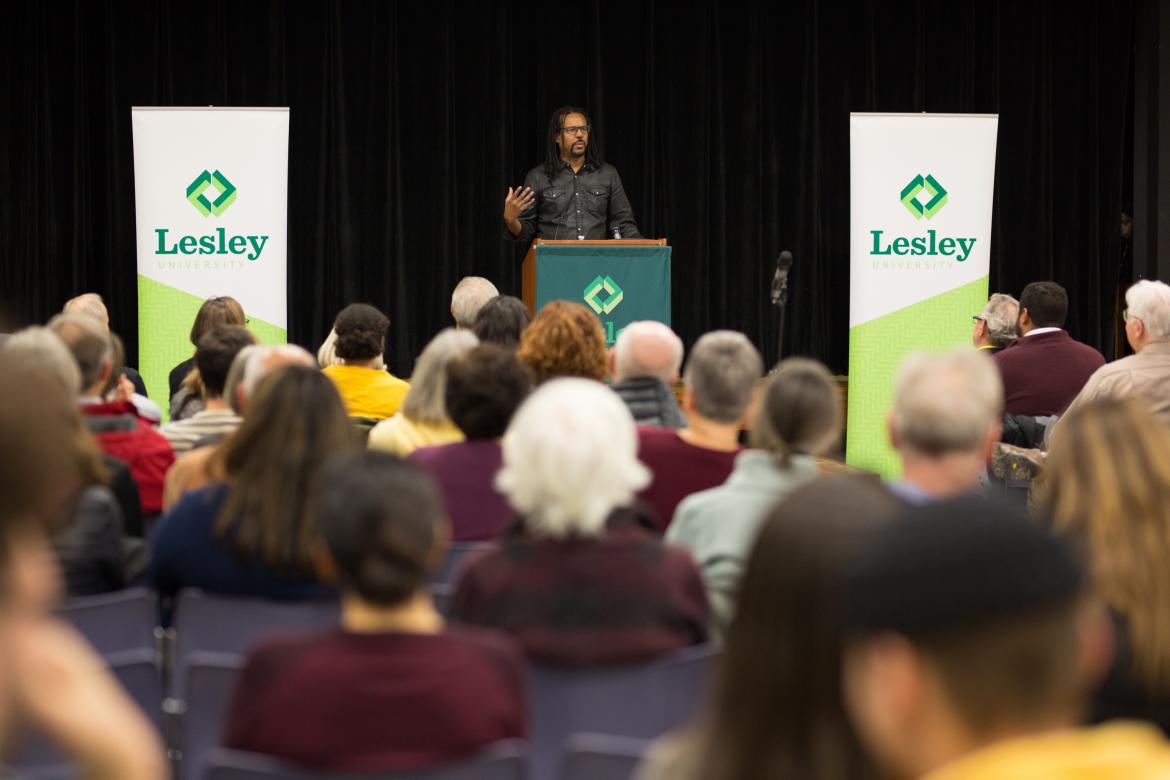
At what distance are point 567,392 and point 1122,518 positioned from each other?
97 centimetres

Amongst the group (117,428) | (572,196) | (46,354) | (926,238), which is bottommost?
(117,428)

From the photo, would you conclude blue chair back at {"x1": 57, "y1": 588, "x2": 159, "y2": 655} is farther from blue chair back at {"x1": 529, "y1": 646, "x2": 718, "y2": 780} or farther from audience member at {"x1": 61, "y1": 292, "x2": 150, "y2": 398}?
audience member at {"x1": 61, "y1": 292, "x2": 150, "y2": 398}

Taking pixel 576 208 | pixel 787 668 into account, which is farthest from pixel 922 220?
pixel 787 668

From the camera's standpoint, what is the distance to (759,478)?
3.12 m

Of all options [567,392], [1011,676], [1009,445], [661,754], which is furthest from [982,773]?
[1009,445]

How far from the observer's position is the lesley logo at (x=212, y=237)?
797cm

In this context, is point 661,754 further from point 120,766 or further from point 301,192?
point 301,192

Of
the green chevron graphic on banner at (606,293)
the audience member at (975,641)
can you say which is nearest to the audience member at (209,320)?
the green chevron graphic on banner at (606,293)

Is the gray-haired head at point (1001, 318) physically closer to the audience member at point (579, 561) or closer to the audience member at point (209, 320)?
the audience member at point (209, 320)

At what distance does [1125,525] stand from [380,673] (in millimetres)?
1214

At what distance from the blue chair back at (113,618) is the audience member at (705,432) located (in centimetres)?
142

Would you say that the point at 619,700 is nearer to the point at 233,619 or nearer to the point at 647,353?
the point at 233,619

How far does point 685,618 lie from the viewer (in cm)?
260

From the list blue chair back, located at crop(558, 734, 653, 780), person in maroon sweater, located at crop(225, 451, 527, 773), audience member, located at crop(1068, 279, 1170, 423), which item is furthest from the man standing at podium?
blue chair back, located at crop(558, 734, 653, 780)
